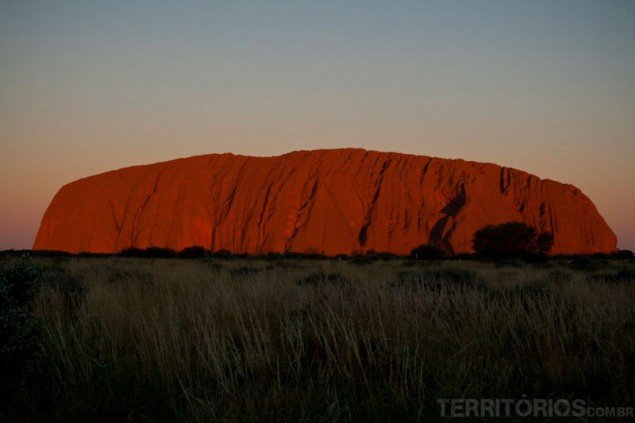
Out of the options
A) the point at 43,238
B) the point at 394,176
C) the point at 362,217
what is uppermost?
the point at 394,176

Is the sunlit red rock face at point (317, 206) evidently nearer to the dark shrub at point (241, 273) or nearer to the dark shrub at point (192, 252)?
the dark shrub at point (192, 252)

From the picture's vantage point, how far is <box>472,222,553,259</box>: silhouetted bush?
41406mm

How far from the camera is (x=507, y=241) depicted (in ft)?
139

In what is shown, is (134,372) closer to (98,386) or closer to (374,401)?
(98,386)

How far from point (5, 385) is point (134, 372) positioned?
2.84ft

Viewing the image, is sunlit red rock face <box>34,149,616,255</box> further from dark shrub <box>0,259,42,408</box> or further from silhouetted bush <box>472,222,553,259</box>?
dark shrub <box>0,259,42,408</box>

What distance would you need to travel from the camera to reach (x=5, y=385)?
10.3 feet

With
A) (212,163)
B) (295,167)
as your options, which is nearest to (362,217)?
(295,167)

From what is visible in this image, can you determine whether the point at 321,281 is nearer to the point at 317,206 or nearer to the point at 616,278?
the point at 616,278

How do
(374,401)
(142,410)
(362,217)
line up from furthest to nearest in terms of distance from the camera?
(362,217), (142,410), (374,401)

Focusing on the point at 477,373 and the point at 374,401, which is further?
the point at 477,373

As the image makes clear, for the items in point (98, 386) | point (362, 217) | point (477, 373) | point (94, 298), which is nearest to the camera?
point (477, 373)

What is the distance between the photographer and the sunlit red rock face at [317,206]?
193 ft

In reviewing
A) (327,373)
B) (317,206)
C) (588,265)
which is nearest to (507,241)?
(588,265)
